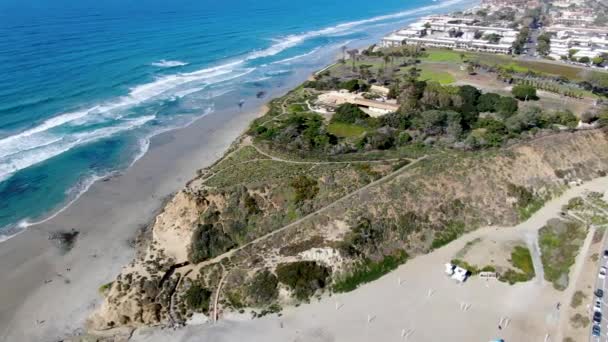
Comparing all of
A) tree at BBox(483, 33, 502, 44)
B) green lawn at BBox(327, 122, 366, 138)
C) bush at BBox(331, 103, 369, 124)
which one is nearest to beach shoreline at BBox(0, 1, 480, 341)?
A: green lawn at BBox(327, 122, 366, 138)

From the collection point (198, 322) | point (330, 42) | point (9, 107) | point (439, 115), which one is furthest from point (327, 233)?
point (330, 42)

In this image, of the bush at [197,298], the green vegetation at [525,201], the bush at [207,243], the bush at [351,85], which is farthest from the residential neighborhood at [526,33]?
the bush at [197,298]

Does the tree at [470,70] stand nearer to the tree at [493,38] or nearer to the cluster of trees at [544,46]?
the cluster of trees at [544,46]

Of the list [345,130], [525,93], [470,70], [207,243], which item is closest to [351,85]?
[345,130]

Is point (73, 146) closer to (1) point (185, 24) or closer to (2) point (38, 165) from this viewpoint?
(2) point (38, 165)

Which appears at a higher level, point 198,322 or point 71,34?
point 71,34
